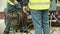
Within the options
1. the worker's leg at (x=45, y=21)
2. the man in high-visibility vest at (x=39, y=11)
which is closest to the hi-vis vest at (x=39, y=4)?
the man in high-visibility vest at (x=39, y=11)

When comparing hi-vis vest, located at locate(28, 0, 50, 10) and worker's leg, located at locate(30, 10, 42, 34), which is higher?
hi-vis vest, located at locate(28, 0, 50, 10)

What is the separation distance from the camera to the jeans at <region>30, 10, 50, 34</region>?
3.11m

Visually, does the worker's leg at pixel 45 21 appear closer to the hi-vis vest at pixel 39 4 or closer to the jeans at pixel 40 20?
the jeans at pixel 40 20

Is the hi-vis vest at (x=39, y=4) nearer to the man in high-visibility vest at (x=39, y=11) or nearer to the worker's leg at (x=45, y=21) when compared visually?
the man in high-visibility vest at (x=39, y=11)

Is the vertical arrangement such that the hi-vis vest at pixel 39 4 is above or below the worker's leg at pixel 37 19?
above

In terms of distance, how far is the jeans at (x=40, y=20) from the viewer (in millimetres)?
3109

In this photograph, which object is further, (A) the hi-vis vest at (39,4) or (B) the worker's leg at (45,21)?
(B) the worker's leg at (45,21)

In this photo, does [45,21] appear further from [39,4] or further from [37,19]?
[39,4]

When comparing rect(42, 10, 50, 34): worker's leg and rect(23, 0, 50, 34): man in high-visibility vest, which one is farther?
rect(42, 10, 50, 34): worker's leg

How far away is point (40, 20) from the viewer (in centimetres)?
314

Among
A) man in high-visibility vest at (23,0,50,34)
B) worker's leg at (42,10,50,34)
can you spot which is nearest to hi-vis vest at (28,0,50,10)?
man in high-visibility vest at (23,0,50,34)

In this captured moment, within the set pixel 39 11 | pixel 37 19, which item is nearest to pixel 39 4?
pixel 39 11

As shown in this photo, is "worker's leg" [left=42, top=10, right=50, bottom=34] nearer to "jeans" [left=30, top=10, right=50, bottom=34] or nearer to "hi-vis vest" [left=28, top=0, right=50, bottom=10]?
"jeans" [left=30, top=10, right=50, bottom=34]

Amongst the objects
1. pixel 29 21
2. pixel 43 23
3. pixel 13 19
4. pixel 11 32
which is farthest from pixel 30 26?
pixel 43 23
